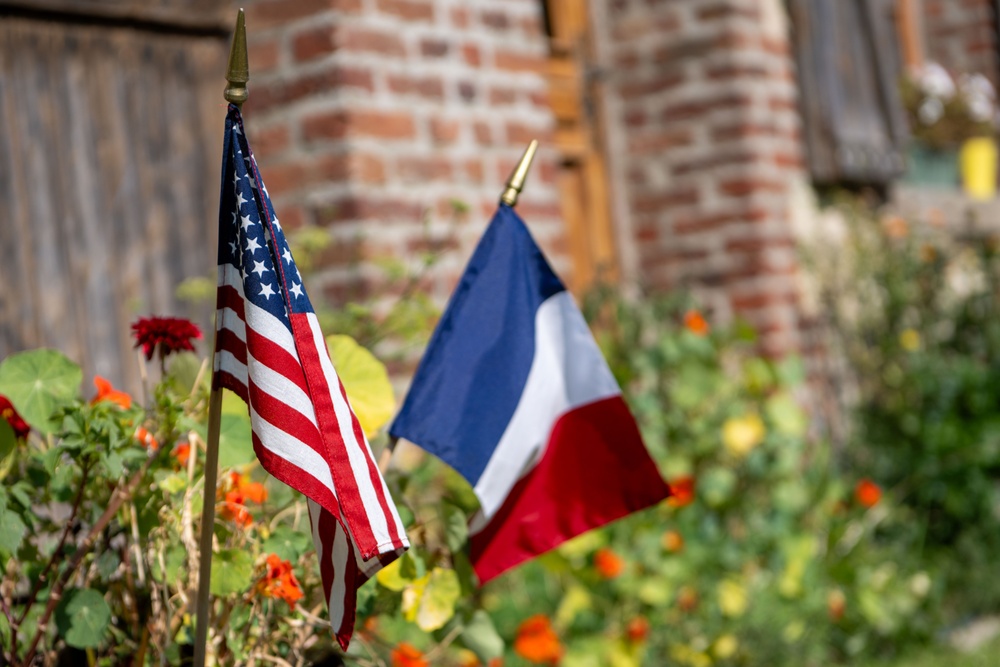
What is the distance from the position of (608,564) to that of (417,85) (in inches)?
49.5

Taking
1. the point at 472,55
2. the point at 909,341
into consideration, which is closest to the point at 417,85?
the point at 472,55

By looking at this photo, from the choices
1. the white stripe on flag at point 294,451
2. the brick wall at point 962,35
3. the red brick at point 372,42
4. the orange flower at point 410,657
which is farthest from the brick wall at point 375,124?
the brick wall at point 962,35

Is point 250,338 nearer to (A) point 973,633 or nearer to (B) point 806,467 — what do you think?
(B) point 806,467

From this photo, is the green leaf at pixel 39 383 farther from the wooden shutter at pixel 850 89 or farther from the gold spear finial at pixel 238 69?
the wooden shutter at pixel 850 89

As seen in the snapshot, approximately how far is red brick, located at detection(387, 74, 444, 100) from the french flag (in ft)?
3.42

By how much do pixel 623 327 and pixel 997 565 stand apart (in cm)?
170

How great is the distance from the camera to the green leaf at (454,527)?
1.76m

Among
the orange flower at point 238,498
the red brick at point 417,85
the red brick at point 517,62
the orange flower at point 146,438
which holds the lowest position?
the orange flower at point 238,498

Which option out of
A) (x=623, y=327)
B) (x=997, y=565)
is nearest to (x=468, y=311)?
(x=623, y=327)

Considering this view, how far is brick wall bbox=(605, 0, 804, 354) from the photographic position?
4082 millimetres

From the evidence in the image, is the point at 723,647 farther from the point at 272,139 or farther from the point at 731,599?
the point at 272,139

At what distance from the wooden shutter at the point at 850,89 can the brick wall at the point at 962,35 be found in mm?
1176

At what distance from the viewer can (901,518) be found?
165 inches

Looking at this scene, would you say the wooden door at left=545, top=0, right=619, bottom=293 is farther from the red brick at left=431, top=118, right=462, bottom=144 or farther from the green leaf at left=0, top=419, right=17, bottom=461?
the green leaf at left=0, top=419, right=17, bottom=461
